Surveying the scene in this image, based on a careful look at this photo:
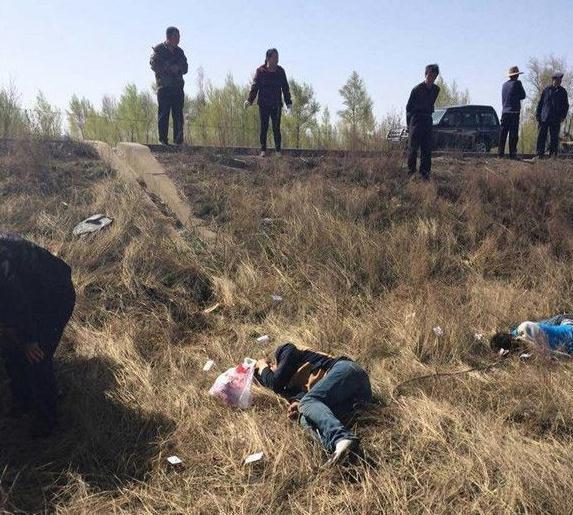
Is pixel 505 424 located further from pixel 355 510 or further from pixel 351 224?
pixel 351 224

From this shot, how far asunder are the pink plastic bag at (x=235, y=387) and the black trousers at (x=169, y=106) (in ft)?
19.7

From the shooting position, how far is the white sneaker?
322 centimetres

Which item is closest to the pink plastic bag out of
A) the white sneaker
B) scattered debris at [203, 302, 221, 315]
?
the white sneaker

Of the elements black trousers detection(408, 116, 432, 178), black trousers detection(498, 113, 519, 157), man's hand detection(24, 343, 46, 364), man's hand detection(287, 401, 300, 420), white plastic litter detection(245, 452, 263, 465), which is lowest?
white plastic litter detection(245, 452, 263, 465)

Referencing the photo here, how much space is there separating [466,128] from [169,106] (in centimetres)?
942

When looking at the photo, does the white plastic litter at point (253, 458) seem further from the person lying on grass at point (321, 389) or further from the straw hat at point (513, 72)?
the straw hat at point (513, 72)

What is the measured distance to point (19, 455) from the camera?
356 cm

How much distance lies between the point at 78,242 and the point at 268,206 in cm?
253

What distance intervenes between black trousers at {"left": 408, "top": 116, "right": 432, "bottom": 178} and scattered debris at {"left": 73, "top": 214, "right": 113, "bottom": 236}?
4.60 m

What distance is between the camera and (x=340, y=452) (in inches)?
127

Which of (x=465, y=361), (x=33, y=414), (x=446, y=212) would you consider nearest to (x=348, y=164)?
(x=446, y=212)

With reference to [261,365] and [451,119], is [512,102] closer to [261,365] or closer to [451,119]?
[451,119]

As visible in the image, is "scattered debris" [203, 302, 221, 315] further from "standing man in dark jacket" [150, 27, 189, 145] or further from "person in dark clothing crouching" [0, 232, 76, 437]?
"standing man in dark jacket" [150, 27, 189, 145]

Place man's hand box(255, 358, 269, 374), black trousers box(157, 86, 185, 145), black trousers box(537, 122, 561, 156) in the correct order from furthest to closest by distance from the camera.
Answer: black trousers box(537, 122, 561, 156)
black trousers box(157, 86, 185, 145)
man's hand box(255, 358, 269, 374)
